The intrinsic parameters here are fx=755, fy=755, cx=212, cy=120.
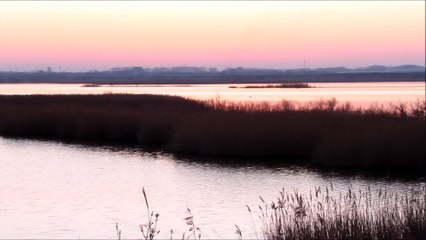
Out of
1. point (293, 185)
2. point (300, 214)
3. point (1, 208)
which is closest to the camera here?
point (300, 214)

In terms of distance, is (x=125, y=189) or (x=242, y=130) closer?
(x=125, y=189)

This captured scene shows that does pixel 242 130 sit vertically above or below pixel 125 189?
above

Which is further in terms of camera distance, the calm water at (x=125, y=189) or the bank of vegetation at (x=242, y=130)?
the bank of vegetation at (x=242, y=130)

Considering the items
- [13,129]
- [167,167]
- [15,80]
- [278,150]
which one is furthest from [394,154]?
[13,129]

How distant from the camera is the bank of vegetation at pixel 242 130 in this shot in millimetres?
18141

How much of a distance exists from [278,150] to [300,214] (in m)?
13.2

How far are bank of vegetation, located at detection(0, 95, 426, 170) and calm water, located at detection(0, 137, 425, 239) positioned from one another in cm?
140

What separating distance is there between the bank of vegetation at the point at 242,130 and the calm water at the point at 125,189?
1.40 meters

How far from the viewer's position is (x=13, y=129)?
82.2 ft

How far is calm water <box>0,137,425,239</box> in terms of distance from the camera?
1123 centimetres

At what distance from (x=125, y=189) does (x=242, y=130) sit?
660cm

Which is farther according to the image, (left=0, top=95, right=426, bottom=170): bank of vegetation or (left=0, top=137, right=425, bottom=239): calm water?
(left=0, top=95, right=426, bottom=170): bank of vegetation

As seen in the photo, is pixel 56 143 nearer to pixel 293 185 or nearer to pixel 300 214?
pixel 293 185

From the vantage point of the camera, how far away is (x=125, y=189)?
15.0m
